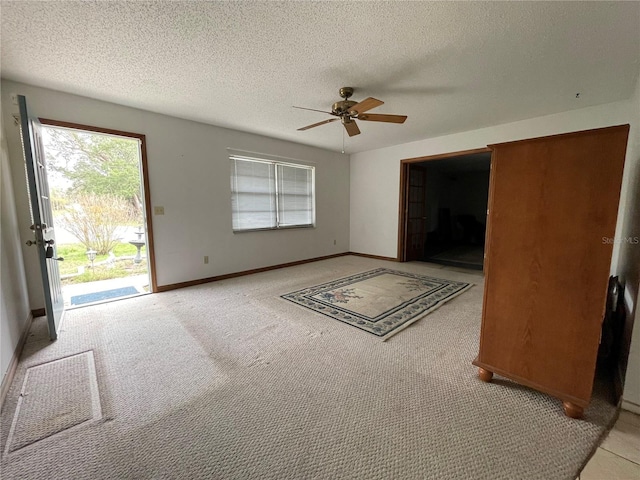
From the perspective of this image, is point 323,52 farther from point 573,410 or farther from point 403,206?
point 403,206

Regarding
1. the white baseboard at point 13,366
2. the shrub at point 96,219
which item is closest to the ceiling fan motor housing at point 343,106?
the white baseboard at point 13,366

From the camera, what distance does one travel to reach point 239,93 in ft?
8.87

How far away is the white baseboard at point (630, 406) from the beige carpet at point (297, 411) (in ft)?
0.25

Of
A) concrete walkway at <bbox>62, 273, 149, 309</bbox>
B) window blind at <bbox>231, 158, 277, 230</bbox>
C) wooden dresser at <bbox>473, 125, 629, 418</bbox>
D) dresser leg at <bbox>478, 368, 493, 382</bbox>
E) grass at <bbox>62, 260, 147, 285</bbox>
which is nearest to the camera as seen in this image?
wooden dresser at <bbox>473, 125, 629, 418</bbox>

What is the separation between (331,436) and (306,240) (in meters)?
4.17

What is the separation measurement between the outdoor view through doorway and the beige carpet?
3102mm

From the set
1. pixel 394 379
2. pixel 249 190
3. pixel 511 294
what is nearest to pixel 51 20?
pixel 249 190

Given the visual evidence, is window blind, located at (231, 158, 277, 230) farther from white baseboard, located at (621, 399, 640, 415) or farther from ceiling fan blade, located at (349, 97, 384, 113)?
white baseboard, located at (621, 399, 640, 415)

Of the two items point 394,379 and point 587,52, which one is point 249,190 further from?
point 587,52

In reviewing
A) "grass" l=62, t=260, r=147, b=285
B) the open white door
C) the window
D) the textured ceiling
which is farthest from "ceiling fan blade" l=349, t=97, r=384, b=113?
"grass" l=62, t=260, r=147, b=285

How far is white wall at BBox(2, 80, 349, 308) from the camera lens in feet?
8.59

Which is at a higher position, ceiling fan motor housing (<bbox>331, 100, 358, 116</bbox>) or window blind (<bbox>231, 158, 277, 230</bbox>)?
ceiling fan motor housing (<bbox>331, 100, 358, 116</bbox>)

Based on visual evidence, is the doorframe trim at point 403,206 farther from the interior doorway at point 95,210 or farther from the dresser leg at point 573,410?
the interior doorway at point 95,210

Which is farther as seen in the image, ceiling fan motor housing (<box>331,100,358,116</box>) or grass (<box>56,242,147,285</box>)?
grass (<box>56,242,147,285</box>)
